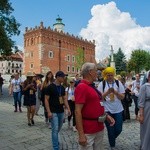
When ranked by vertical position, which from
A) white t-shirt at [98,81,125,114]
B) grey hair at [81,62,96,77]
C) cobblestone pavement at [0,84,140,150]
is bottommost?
cobblestone pavement at [0,84,140,150]

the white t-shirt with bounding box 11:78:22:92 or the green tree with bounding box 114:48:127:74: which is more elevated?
the green tree with bounding box 114:48:127:74

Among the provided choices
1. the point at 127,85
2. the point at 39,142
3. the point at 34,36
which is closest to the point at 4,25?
the point at 127,85

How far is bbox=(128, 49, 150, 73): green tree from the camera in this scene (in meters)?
87.1

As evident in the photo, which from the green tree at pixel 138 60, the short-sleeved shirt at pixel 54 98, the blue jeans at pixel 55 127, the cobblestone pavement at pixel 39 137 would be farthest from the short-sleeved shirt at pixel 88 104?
the green tree at pixel 138 60

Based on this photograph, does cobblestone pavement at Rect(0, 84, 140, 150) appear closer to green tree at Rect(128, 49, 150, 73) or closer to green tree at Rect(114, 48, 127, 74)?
green tree at Rect(114, 48, 127, 74)

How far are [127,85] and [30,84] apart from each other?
4181 millimetres

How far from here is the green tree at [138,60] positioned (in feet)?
286

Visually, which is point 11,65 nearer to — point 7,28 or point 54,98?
point 7,28

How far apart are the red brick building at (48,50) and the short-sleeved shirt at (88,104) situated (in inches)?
2995

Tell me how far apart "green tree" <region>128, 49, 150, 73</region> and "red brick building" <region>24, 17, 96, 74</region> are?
16384 mm

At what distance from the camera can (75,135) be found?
373 inches

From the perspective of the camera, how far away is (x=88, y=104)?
4.58 meters

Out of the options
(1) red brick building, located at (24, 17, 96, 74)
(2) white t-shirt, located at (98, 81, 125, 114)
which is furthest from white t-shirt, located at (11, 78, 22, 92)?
(1) red brick building, located at (24, 17, 96, 74)

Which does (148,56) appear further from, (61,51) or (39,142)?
(39,142)
